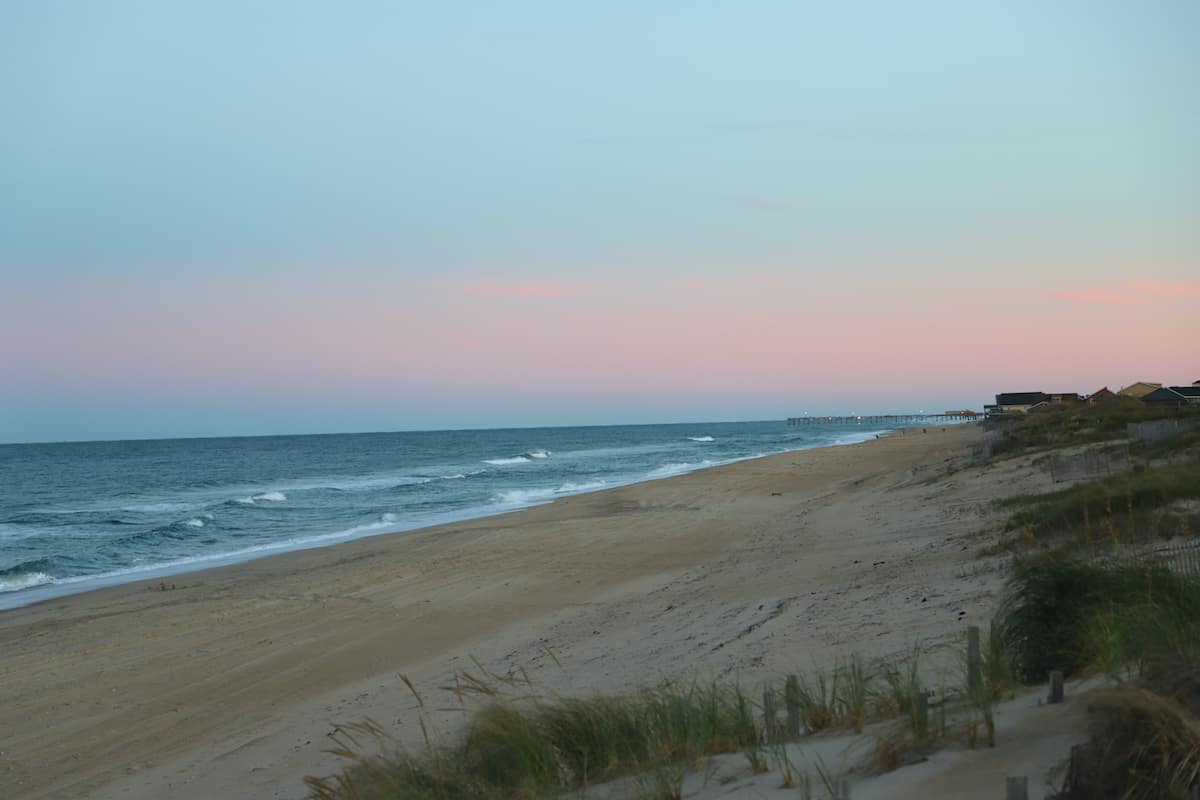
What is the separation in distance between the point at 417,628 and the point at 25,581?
1356cm

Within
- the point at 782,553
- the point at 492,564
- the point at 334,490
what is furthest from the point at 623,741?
the point at 334,490

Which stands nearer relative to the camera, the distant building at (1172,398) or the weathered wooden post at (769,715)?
the weathered wooden post at (769,715)

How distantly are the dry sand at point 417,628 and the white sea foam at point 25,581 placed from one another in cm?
322

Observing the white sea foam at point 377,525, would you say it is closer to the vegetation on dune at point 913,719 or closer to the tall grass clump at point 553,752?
the vegetation on dune at point 913,719

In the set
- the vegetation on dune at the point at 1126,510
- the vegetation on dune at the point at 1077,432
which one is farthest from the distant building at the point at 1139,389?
the vegetation on dune at the point at 1126,510

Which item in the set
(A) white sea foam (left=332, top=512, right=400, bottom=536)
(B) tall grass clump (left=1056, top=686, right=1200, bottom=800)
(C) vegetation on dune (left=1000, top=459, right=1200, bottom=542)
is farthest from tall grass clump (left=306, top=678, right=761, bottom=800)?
(A) white sea foam (left=332, top=512, right=400, bottom=536)

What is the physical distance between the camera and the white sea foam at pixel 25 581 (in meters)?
21.6

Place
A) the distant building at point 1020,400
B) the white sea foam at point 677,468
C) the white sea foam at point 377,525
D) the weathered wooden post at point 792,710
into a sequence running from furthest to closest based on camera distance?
1. the distant building at point 1020,400
2. the white sea foam at point 677,468
3. the white sea foam at point 377,525
4. the weathered wooden post at point 792,710

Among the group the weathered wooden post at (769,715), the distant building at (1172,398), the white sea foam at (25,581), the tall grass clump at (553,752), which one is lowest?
the white sea foam at (25,581)

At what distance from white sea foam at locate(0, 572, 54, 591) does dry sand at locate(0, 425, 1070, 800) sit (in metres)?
3.22

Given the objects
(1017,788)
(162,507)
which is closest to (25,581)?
(162,507)

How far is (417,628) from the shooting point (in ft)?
46.2

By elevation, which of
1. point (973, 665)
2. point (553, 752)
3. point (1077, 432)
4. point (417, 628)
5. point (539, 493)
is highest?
point (1077, 432)

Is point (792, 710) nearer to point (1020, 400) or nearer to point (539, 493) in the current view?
point (539, 493)
